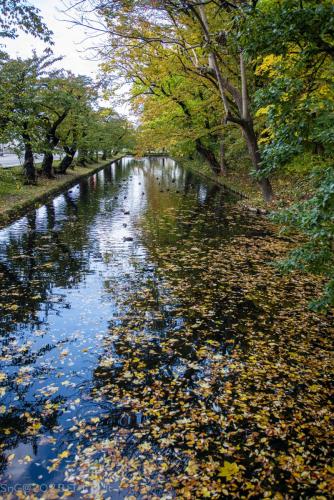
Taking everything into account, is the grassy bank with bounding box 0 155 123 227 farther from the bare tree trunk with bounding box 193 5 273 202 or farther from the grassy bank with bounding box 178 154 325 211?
the grassy bank with bounding box 178 154 325 211

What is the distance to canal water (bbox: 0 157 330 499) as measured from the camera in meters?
3.86

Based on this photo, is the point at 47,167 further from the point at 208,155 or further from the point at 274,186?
the point at 274,186

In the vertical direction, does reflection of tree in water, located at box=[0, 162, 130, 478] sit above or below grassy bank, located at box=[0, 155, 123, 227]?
below

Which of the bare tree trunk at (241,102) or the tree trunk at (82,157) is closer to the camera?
the bare tree trunk at (241,102)

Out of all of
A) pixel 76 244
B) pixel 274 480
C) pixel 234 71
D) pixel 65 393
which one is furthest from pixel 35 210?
pixel 274 480

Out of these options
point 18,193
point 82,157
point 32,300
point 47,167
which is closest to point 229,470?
point 32,300

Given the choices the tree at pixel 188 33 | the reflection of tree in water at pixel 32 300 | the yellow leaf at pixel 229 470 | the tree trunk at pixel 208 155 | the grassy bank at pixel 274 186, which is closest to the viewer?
the yellow leaf at pixel 229 470

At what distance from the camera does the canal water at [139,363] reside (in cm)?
386

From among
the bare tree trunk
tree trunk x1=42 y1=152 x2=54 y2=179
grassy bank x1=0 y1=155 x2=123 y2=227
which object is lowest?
grassy bank x1=0 y1=155 x2=123 y2=227

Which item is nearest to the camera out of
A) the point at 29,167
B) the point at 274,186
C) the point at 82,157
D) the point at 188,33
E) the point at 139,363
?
the point at 139,363

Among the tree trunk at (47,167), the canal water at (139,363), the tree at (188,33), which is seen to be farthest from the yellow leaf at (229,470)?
the tree trunk at (47,167)

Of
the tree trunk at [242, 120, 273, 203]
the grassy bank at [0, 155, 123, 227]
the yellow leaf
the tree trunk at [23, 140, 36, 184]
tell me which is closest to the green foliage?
the yellow leaf

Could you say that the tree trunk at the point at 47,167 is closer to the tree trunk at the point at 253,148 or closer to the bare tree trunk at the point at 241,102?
the bare tree trunk at the point at 241,102

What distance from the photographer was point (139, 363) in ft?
18.9
